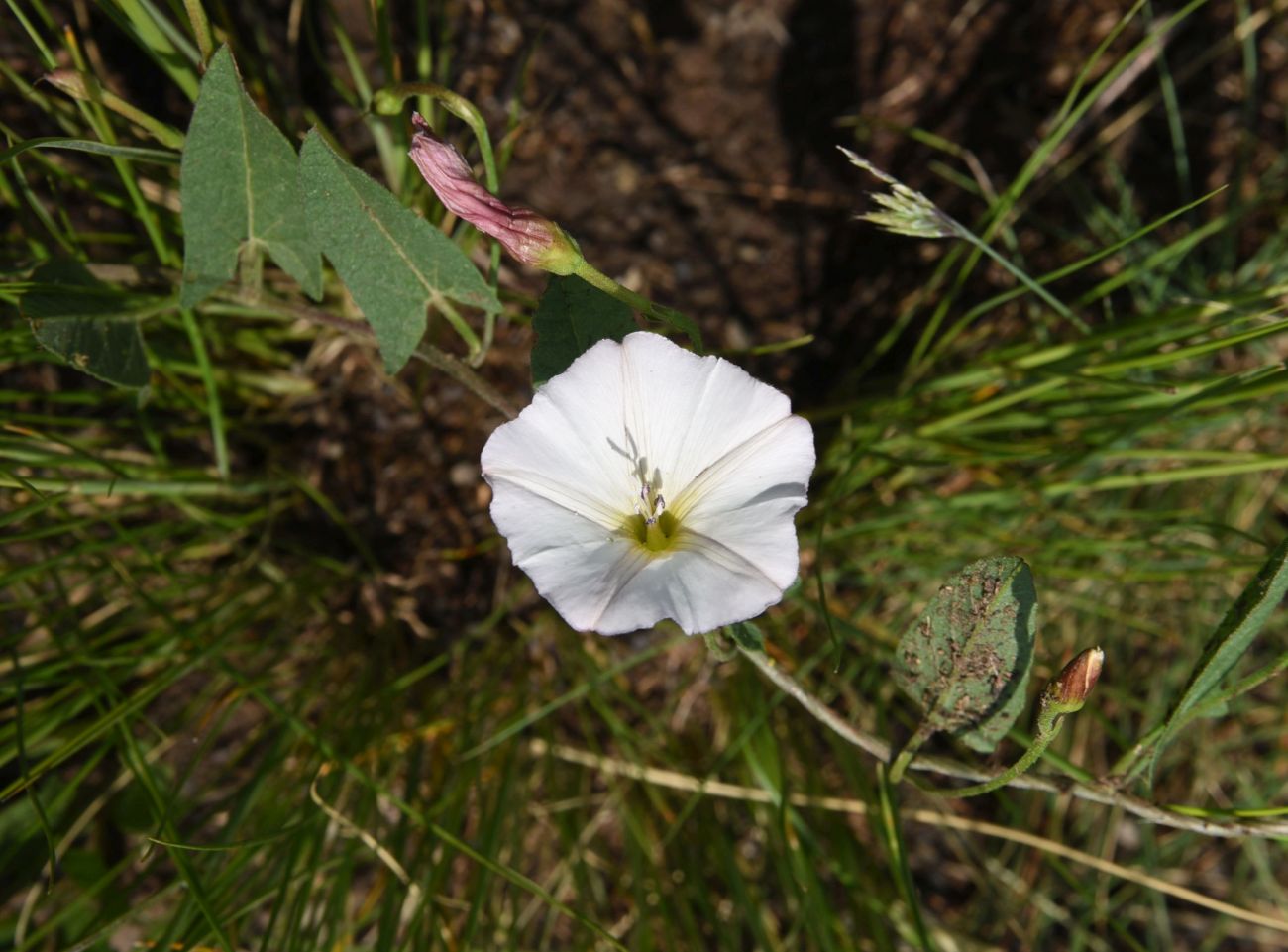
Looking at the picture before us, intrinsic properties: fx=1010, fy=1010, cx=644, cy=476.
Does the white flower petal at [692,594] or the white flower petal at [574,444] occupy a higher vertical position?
the white flower petal at [574,444]

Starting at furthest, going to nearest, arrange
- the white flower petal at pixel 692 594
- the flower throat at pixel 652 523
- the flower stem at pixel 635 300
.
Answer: the flower throat at pixel 652 523 < the flower stem at pixel 635 300 < the white flower petal at pixel 692 594

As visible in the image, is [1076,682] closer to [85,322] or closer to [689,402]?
[689,402]

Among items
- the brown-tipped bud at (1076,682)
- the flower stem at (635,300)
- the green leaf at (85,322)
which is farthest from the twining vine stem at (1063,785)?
the green leaf at (85,322)

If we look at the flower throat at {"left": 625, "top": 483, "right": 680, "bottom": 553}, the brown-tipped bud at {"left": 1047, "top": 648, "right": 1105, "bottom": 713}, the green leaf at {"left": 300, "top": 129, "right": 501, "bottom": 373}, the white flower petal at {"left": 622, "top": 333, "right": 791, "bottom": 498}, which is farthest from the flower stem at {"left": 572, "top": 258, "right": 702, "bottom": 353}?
the brown-tipped bud at {"left": 1047, "top": 648, "right": 1105, "bottom": 713}

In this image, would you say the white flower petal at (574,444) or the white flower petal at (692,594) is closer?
the white flower petal at (692,594)

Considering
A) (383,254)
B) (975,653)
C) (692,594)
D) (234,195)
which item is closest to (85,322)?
(234,195)

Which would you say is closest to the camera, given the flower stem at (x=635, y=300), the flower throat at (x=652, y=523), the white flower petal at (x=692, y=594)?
the white flower petal at (x=692, y=594)

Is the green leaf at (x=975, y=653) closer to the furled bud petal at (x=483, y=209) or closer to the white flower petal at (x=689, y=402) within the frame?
the white flower petal at (x=689, y=402)

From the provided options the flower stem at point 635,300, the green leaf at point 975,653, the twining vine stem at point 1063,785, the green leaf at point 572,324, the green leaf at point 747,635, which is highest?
the flower stem at point 635,300
